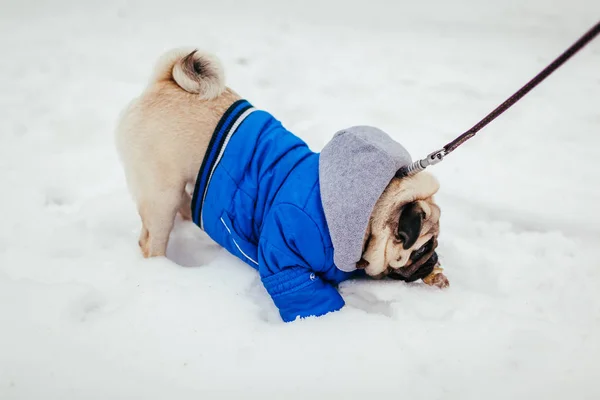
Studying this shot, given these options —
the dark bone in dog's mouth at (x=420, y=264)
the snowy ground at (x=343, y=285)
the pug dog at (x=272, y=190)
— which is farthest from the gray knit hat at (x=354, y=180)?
the snowy ground at (x=343, y=285)

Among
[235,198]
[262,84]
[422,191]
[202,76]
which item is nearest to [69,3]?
[262,84]

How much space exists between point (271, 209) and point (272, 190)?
0.41ft

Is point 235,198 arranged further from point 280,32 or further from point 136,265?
point 280,32

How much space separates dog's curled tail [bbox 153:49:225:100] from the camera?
89.0 inches

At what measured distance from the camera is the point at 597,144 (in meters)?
3.41

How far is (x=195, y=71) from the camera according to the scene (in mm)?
2307

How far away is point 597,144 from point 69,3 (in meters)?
5.70

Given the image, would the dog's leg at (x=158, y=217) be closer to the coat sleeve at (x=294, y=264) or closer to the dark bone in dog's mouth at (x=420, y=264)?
the coat sleeve at (x=294, y=264)

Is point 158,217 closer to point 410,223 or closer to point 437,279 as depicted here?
point 410,223

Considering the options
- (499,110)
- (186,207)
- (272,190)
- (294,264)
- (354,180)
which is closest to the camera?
(499,110)

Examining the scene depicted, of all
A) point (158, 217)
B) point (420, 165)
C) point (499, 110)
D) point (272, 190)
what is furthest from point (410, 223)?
point (158, 217)

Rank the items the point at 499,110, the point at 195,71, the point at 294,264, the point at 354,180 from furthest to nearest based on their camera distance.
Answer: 1. the point at 195,71
2. the point at 294,264
3. the point at 354,180
4. the point at 499,110

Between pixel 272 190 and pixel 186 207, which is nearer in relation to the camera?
pixel 272 190

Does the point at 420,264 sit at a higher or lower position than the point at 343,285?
higher
